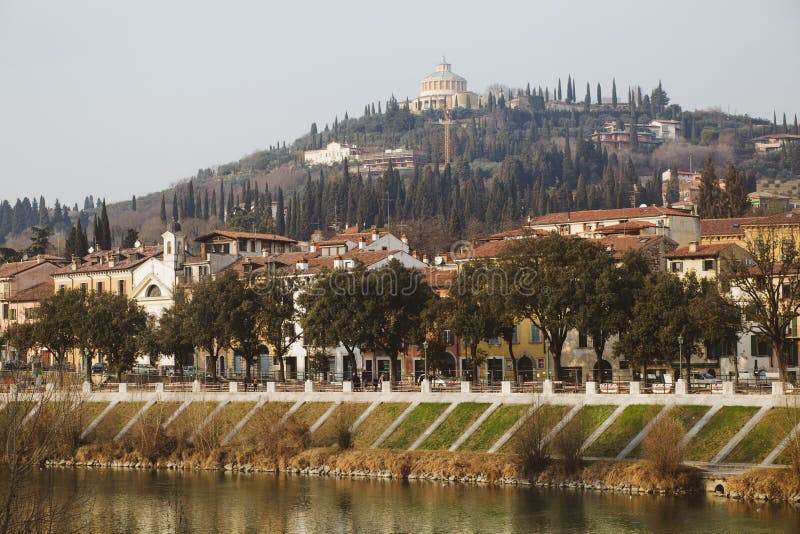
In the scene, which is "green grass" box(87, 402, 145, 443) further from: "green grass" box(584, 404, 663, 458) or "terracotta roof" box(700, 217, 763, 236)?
"terracotta roof" box(700, 217, 763, 236)

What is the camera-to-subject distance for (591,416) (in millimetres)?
58656

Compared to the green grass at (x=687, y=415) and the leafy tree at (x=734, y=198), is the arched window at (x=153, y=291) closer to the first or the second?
the green grass at (x=687, y=415)

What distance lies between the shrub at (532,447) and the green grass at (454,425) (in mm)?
6419

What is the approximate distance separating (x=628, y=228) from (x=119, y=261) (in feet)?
146

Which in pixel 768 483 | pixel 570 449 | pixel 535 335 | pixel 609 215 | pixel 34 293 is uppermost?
pixel 609 215

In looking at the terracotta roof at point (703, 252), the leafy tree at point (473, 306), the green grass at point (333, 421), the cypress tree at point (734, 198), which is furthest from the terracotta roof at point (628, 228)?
the green grass at point (333, 421)

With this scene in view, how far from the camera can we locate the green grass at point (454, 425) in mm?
60594

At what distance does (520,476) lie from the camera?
5406cm

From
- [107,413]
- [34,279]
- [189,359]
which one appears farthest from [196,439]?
[34,279]

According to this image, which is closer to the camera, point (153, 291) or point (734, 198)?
point (153, 291)

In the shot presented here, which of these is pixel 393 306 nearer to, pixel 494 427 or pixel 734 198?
pixel 494 427

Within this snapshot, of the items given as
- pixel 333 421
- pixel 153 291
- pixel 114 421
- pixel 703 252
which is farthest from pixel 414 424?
pixel 153 291

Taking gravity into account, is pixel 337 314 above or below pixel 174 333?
above

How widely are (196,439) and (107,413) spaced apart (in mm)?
12006
